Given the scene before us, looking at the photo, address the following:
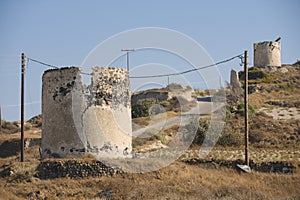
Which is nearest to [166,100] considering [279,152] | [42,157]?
[279,152]

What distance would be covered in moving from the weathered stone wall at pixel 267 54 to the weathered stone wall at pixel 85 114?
3331cm

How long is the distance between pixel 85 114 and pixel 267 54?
35.1 meters

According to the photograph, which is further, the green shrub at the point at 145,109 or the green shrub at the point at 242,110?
the green shrub at the point at 145,109

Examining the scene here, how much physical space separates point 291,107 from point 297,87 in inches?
435

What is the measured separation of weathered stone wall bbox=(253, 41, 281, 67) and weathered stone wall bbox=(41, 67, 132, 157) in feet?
109

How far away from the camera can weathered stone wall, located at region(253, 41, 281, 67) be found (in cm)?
4716

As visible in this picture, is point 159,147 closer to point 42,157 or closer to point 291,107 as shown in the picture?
point 42,157

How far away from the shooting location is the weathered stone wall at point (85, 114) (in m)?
15.9

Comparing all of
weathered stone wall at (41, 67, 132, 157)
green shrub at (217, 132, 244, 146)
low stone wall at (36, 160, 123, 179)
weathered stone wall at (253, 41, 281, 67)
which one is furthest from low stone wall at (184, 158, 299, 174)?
weathered stone wall at (253, 41, 281, 67)

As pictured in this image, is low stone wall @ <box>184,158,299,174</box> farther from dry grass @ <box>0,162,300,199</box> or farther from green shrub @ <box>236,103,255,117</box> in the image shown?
green shrub @ <box>236,103,255,117</box>

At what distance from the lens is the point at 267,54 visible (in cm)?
4741

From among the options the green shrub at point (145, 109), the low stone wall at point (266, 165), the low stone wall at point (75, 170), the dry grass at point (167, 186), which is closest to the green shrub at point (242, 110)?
the green shrub at point (145, 109)

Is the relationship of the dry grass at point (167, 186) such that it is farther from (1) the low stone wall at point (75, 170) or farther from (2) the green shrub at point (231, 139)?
(2) the green shrub at point (231, 139)

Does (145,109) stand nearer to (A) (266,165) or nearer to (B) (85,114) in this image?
(A) (266,165)
